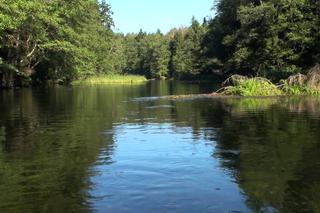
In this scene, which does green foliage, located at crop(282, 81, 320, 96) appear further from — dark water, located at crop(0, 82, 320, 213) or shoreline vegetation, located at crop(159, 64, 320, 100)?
dark water, located at crop(0, 82, 320, 213)

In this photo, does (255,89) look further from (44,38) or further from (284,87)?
(44,38)

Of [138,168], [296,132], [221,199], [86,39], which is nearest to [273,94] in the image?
[296,132]

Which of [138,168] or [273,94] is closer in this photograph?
[138,168]

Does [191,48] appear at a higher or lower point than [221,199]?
higher

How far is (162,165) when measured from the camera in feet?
44.0

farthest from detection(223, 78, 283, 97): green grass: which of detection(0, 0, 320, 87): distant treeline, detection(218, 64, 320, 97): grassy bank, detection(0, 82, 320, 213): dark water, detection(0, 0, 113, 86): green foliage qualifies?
detection(0, 0, 113, 86): green foliage

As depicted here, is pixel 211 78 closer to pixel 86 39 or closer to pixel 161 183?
pixel 86 39

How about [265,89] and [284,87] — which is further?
[284,87]

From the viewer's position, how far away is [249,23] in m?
72.0

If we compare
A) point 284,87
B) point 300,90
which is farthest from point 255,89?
point 300,90

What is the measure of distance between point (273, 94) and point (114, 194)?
31711 mm

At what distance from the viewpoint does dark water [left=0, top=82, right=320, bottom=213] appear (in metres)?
9.84

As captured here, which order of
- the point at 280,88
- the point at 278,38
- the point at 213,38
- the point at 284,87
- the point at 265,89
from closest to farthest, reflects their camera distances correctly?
the point at 265,89 < the point at 284,87 < the point at 280,88 < the point at 278,38 < the point at 213,38

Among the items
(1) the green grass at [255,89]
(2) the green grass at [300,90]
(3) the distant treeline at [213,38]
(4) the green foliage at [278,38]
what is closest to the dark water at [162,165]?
(1) the green grass at [255,89]
